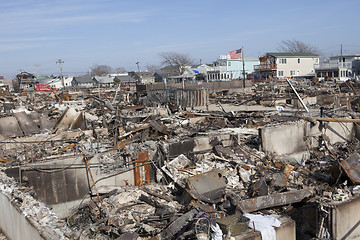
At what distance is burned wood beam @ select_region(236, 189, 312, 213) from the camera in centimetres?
829

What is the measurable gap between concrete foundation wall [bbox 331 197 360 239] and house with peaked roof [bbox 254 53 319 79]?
155 feet

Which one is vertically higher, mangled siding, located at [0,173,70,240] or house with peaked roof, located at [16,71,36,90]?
house with peaked roof, located at [16,71,36,90]

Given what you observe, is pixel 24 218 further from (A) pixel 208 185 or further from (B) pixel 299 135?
(B) pixel 299 135

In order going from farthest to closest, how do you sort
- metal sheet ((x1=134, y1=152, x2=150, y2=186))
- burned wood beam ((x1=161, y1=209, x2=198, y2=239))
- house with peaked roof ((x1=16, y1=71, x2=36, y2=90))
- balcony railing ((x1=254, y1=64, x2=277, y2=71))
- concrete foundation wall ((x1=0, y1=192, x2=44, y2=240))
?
house with peaked roof ((x1=16, y1=71, x2=36, y2=90)) → balcony railing ((x1=254, y1=64, x2=277, y2=71)) → metal sheet ((x1=134, y1=152, x2=150, y2=186)) → burned wood beam ((x1=161, y1=209, x2=198, y2=239)) → concrete foundation wall ((x1=0, y1=192, x2=44, y2=240))

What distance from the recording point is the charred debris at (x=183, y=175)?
26.5 feet

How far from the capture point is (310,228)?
8.99m

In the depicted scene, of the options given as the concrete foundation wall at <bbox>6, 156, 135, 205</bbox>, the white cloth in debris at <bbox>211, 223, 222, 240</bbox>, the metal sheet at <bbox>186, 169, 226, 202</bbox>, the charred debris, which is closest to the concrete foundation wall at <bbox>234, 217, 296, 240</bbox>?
the charred debris

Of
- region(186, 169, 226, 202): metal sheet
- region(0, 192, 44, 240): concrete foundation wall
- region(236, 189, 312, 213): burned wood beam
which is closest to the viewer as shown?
region(0, 192, 44, 240): concrete foundation wall

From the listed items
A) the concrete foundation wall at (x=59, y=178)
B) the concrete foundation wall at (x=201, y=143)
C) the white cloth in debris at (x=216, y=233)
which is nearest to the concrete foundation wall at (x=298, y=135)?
the concrete foundation wall at (x=201, y=143)

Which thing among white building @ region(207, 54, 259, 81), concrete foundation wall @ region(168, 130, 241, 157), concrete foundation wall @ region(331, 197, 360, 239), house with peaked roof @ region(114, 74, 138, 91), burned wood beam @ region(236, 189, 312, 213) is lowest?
concrete foundation wall @ region(331, 197, 360, 239)

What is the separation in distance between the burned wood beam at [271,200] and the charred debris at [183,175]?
0.03m

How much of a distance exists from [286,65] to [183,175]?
4842 centimetres

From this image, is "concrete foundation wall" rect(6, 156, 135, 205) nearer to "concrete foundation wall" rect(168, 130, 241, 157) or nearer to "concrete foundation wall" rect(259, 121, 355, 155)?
"concrete foundation wall" rect(168, 130, 241, 157)

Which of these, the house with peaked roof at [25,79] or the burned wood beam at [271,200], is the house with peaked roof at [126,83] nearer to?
the house with peaked roof at [25,79]
